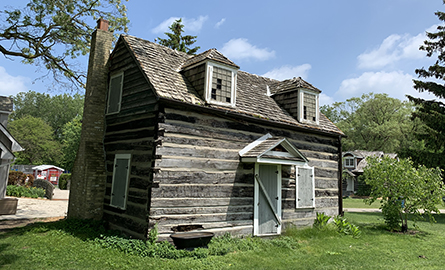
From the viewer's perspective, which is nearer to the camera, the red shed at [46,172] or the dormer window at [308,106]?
the dormer window at [308,106]

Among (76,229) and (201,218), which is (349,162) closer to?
(201,218)

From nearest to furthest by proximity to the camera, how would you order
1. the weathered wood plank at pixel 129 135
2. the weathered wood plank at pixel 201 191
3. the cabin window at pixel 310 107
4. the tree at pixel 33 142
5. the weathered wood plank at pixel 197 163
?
the weathered wood plank at pixel 201 191 → the weathered wood plank at pixel 197 163 → the weathered wood plank at pixel 129 135 → the cabin window at pixel 310 107 → the tree at pixel 33 142

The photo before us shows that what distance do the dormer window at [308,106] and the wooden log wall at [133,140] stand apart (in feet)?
22.0

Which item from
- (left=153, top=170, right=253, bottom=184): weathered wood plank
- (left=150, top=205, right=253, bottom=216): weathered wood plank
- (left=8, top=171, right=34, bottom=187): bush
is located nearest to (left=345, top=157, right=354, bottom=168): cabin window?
(left=153, top=170, right=253, bottom=184): weathered wood plank

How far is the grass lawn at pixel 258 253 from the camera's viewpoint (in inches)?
272

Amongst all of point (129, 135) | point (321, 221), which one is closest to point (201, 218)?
point (129, 135)

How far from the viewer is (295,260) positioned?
809 cm

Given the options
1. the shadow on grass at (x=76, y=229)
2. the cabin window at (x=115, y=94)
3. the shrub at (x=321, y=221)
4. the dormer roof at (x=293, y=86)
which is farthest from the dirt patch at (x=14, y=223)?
the dormer roof at (x=293, y=86)

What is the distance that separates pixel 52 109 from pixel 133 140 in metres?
73.9

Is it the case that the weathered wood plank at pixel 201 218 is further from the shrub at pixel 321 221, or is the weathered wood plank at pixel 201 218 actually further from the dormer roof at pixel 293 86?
the dormer roof at pixel 293 86

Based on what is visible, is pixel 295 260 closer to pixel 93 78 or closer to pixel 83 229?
pixel 83 229

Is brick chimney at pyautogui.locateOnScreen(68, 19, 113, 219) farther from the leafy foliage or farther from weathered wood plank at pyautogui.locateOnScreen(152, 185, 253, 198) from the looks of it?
the leafy foliage

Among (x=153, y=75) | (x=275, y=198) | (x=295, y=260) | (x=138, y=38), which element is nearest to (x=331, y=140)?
(x=275, y=198)

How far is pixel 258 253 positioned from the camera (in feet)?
27.8
